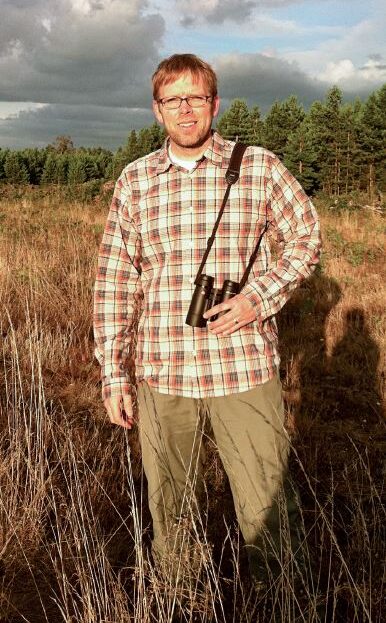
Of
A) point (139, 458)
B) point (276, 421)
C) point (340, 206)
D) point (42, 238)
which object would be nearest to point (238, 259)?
point (276, 421)

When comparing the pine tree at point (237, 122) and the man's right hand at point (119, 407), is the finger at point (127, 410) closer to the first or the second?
the man's right hand at point (119, 407)

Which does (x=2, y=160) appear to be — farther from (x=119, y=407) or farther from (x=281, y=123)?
(x=119, y=407)

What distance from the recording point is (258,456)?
6.20ft

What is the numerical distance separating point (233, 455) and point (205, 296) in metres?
0.57

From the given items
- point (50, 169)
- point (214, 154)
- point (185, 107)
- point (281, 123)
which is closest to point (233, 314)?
point (214, 154)

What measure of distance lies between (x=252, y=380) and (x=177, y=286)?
41 centimetres

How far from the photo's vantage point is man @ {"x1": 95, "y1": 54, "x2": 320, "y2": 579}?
1.85 metres

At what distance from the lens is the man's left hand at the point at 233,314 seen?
5.85 ft

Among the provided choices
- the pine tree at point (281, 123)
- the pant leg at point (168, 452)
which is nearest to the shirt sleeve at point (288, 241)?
the pant leg at point (168, 452)

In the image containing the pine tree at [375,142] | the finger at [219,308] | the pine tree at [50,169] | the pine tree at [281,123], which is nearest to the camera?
the finger at [219,308]

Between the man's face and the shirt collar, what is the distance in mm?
36

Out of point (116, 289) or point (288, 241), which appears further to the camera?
point (116, 289)

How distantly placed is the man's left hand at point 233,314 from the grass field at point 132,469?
0.50 metres

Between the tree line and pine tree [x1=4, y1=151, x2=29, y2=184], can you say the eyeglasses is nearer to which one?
the tree line
